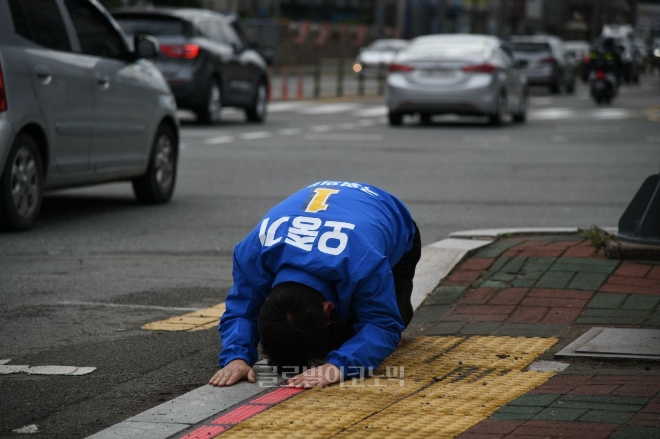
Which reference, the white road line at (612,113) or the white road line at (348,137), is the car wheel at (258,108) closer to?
the white road line at (348,137)

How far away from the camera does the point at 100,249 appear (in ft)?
28.5

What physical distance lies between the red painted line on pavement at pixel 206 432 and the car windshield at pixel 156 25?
16.1 metres

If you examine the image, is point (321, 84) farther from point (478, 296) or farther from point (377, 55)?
point (478, 296)

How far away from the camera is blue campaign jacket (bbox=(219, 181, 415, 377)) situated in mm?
4840

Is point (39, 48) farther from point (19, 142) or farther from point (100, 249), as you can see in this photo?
point (100, 249)

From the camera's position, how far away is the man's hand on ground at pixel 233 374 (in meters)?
4.91

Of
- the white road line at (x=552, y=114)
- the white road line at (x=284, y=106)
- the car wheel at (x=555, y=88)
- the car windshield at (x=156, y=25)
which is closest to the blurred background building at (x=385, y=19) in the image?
the car wheel at (x=555, y=88)

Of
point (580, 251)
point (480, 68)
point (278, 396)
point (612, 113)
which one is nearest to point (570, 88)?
point (612, 113)

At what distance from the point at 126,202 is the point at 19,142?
2.58 meters

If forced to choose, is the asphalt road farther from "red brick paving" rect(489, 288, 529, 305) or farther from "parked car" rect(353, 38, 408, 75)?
"parked car" rect(353, 38, 408, 75)

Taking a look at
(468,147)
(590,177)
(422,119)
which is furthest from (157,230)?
(422,119)

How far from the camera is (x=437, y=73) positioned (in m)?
21.6

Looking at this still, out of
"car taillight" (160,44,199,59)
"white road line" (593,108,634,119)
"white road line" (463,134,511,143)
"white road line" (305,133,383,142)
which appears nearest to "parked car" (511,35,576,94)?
"white road line" (593,108,634,119)

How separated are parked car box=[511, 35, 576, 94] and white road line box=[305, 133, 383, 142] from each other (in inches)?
753
